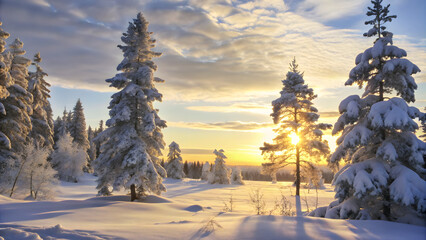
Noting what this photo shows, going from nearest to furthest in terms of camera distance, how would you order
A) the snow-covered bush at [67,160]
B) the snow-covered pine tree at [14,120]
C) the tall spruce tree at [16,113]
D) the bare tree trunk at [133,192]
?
the bare tree trunk at [133,192], the snow-covered pine tree at [14,120], the tall spruce tree at [16,113], the snow-covered bush at [67,160]

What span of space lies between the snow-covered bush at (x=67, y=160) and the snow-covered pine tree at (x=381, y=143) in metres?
45.5

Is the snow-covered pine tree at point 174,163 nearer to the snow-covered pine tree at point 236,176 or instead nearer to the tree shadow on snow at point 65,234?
the snow-covered pine tree at point 236,176

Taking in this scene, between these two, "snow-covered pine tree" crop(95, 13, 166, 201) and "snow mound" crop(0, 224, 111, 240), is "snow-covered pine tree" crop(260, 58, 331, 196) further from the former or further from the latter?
"snow mound" crop(0, 224, 111, 240)

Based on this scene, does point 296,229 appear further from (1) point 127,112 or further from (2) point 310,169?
(2) point 310,169

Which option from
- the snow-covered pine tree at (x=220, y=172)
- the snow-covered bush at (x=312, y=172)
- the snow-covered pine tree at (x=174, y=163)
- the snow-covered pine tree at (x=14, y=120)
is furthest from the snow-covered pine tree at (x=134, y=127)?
the snow-covered pine tree at (x=174, y=163)

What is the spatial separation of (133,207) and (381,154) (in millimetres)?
11502

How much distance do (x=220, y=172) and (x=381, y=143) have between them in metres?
46.2

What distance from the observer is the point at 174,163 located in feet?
205

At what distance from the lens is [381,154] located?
364 inches

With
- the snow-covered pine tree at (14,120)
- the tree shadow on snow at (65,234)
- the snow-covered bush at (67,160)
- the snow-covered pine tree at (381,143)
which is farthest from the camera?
the snow-covered bush at (67,160)

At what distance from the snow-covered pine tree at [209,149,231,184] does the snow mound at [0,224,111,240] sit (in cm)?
4904

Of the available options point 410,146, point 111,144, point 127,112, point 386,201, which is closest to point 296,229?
point 386,201

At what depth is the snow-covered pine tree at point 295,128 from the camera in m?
21.9

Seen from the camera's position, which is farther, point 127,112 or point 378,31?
point 127,112
